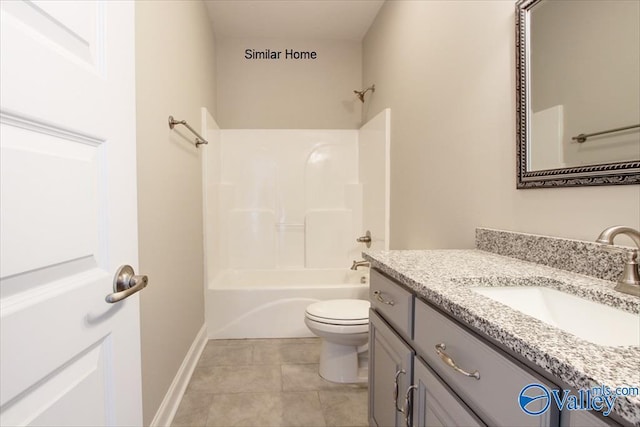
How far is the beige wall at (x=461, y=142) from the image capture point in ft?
3.51

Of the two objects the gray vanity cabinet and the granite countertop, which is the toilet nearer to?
the gray vanity cabinet

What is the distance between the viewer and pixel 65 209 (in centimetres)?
58

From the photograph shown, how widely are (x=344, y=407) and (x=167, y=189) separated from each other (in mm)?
1503

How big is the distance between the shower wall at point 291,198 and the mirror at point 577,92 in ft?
→ 7.45

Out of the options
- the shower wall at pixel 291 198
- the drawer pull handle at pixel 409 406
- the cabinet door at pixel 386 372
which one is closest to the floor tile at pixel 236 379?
the cabinet door at pixel 386 372

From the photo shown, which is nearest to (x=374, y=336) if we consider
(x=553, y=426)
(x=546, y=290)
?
(x=546, y=290)

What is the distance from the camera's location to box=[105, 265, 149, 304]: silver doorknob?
27.3 inches

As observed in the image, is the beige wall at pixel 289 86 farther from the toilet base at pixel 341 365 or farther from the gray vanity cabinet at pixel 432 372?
the gray vanity cabinet at pixel 432 372

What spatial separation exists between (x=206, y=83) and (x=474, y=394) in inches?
112

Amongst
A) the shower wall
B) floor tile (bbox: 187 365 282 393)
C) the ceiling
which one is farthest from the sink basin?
the ceiling

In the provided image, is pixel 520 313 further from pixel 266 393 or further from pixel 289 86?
pixel 289 86

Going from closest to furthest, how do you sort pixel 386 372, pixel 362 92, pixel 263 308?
pixel 386 372 → pixel 263 308 → pixel 362 92

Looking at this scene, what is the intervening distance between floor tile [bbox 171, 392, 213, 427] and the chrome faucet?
1811 millimetres

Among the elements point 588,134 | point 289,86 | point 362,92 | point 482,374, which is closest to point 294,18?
point 289,86
